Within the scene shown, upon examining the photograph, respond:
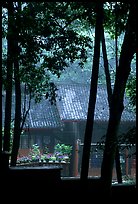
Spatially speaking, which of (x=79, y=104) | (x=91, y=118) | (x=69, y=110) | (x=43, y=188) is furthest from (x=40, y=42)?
(x=79, y=104)

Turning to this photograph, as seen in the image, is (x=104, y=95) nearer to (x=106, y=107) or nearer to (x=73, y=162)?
(x=106, y=107)

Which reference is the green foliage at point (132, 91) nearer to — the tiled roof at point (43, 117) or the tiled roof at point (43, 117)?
the tiled roof at point (43, 117)

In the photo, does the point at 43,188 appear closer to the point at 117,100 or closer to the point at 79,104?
the point at 117,100

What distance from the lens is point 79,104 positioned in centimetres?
2022

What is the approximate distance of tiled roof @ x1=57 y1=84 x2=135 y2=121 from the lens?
18.7 metres

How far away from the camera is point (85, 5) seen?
218 inches

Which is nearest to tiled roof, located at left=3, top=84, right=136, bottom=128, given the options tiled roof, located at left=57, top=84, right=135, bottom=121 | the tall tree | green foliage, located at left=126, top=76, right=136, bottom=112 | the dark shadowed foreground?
tiled roof, located at left=57, top=84, right=135, bottom=121

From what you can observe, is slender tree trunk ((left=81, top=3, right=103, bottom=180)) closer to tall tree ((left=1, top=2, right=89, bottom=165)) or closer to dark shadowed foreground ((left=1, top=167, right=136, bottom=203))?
dark shadowed foreground ((left=1, top=167, right=136, bottom=203))

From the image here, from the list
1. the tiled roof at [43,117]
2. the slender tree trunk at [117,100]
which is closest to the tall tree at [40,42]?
the slender tree trunk at [117,100]

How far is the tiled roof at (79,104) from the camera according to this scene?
18.7 meters

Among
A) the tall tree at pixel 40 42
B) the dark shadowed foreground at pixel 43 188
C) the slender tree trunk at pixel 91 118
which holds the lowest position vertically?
the dark shadowed foreground at pixel 43 188

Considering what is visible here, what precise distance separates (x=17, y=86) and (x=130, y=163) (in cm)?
1104

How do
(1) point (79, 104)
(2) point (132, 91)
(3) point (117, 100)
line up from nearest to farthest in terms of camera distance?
1. (3) point (117, 100)
2. (2) point (132, 91)
3. (1) point (79, 104)

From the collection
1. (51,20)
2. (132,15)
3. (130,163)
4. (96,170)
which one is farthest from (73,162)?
(132,15)
